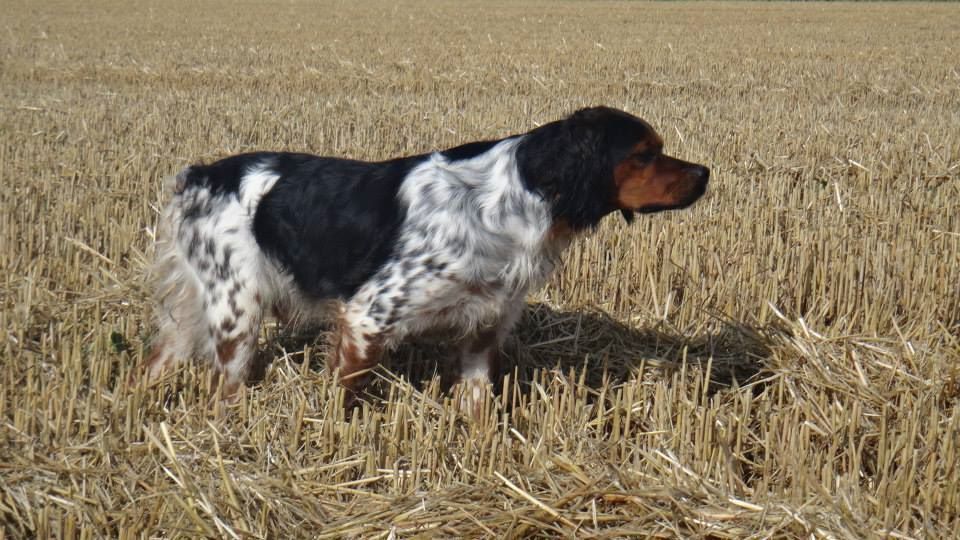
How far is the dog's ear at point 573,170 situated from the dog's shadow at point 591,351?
0.78 metres

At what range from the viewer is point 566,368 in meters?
4.79

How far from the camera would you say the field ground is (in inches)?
126

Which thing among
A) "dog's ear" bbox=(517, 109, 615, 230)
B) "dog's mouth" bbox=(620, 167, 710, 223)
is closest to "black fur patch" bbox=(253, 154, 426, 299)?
"dog's ear" bbox=(517, 109, 615, 230)

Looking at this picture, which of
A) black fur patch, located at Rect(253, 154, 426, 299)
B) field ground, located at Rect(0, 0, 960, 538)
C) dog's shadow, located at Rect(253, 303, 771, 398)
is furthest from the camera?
dog's shadow, located at Rect(253, 303, 771, 398)

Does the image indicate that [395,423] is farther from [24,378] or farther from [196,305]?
[24,378]

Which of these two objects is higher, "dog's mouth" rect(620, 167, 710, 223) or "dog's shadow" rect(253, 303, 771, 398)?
"dog's mouth" rect(620, 167, 710, 223)

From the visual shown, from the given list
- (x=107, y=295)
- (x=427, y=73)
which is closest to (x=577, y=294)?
(x=107, y=295)

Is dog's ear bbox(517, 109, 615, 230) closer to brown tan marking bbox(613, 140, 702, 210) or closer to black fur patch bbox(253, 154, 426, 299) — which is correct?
brown tan marking bbox(613, 140, 702, 210)

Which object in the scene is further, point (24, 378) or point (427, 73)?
point (427, 73)

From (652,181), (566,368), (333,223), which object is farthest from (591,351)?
(333,223)

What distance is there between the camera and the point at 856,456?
138 inches

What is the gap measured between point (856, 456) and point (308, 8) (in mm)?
26240

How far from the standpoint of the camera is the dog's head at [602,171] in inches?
154

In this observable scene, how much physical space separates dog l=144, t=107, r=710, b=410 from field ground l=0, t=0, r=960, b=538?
237 mm
